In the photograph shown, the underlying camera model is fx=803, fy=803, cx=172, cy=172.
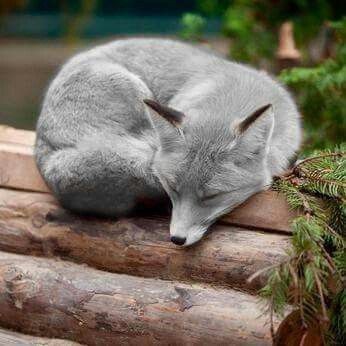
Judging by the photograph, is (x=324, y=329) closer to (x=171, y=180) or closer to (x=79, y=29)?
(x=171, y=180)

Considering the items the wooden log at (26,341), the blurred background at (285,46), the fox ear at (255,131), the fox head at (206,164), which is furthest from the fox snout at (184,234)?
the blurred background at (285,46)

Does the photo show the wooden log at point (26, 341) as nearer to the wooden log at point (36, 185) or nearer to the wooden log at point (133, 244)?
→ the wooden log at point (133, 244)

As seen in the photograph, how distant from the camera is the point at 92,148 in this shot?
382 cm

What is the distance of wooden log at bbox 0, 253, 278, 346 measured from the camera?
334cm

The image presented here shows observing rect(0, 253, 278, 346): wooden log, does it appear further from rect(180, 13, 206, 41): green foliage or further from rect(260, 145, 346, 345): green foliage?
rect(180, 13, 206, 41): green foliage

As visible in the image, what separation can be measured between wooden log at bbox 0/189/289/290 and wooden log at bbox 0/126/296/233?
0.05 m

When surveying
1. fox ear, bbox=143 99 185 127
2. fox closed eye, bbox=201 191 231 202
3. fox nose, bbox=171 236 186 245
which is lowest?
fox nose, bbox=171 236 186 245

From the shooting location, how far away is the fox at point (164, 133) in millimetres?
3465

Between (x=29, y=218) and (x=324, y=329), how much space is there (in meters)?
1.69

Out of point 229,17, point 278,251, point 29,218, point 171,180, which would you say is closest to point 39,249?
point 29,218

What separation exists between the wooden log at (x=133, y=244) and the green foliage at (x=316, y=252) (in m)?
0.21

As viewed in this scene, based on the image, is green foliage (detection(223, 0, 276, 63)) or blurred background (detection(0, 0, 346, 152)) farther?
green foliage (detection(223, 0, 276, 63))

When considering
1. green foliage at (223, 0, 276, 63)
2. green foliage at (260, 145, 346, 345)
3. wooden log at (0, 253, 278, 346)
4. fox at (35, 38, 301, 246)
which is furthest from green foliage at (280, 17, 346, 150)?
wooden log at (0, 253, 278, 346)

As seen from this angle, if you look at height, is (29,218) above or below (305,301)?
below
